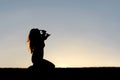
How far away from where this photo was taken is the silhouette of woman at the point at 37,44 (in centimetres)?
870

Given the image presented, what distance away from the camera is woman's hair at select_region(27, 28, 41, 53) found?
28.7 ft

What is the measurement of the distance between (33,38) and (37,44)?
16 centimetres

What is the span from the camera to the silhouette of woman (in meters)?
8.70
